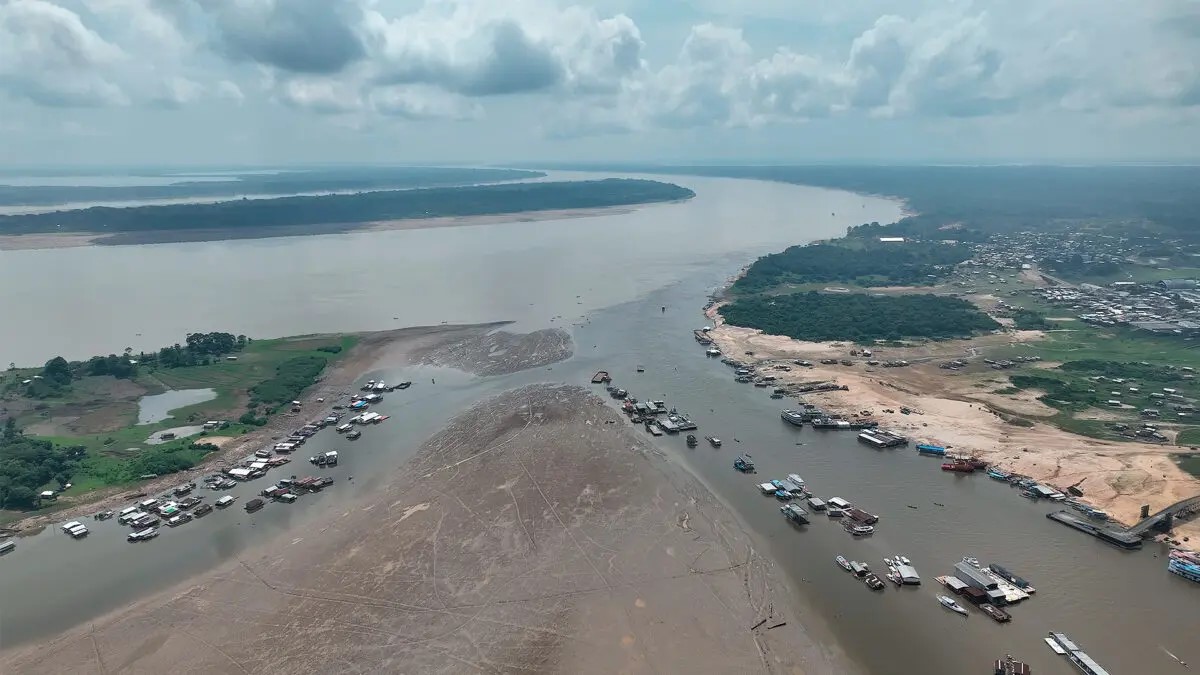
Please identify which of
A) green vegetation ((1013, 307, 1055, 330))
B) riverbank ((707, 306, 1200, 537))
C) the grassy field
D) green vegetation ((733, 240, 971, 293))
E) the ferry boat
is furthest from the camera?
green vegetation ((733, 240, 971, 293))

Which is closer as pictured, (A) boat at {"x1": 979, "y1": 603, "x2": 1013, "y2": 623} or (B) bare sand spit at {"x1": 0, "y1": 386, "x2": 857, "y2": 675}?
(B) bare sand spit at {"x1": 0, "y1": 386, "x2": 857, "y2": 675}

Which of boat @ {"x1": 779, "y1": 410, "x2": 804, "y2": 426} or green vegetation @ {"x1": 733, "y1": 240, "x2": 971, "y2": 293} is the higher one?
green vegetation @ {"x1": 733, "y1": 240, "x2": 971, "y2": 293}

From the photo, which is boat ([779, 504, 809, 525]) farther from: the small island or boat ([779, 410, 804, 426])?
the small island

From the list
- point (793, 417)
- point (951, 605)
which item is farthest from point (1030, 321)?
point (951, 605)

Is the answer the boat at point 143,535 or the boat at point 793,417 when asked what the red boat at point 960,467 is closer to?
the boat at point 793,417

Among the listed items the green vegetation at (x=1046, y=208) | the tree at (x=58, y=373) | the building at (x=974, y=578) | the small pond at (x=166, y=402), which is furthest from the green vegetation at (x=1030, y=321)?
the tree at (x=58, y=373)

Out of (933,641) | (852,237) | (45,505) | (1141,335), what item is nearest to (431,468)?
(45,505)

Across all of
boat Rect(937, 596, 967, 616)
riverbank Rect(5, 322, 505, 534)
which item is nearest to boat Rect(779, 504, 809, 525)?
boat Rect(937, 596, 967, 616)

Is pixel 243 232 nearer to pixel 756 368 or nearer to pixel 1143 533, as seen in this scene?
pixel 756 368
